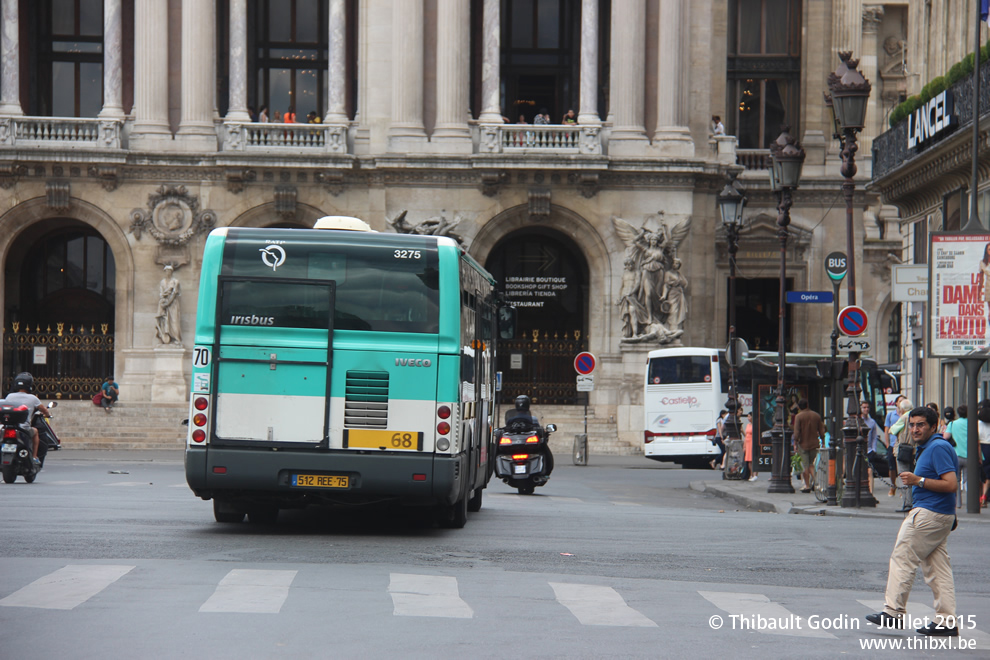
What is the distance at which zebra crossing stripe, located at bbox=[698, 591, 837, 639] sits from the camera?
10359 millimetres

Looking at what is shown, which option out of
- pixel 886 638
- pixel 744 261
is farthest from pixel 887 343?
pixel 886 638

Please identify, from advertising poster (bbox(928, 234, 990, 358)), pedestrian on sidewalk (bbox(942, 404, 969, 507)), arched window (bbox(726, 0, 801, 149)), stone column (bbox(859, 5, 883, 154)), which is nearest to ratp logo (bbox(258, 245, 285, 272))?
advertising poster (bbox(928, 234, 990, 358))

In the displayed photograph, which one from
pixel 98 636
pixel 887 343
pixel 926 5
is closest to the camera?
pixel 98 636

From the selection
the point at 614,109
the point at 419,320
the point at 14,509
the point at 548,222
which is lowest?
the point at 14,509

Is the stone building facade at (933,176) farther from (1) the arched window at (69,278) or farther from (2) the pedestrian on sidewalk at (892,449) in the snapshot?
(1) the arched window at (69,278)

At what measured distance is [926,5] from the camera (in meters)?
35.0

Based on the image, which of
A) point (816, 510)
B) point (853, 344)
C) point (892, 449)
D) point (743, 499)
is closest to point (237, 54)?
point (892, 449)

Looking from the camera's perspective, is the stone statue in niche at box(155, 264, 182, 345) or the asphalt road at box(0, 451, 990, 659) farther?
the stone statue in niche at box(155, 264, 182, 345)

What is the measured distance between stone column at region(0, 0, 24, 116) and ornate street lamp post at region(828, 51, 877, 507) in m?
30.4

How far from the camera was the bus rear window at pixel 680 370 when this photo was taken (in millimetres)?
42062

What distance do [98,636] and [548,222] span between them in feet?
127

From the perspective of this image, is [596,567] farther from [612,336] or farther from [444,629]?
[612,336]

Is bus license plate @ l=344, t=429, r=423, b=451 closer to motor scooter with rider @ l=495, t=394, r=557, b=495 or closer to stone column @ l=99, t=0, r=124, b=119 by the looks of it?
motor scooter with rider @ l=495, t=394, r=557, b=495

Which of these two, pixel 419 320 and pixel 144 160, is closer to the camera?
pixel 419 320
